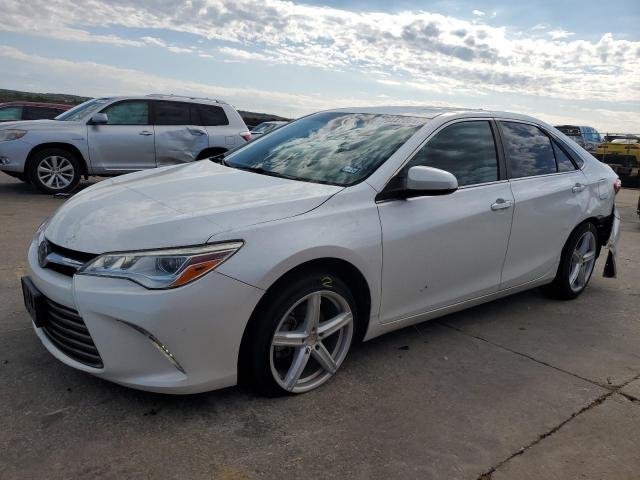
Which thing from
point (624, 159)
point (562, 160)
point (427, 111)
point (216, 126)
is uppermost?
point (427, 111)

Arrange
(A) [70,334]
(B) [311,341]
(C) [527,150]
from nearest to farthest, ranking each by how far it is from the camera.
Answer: (A) [70,334] < (B) [311,341] < (C) [527,150]

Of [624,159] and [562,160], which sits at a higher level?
[562,160]

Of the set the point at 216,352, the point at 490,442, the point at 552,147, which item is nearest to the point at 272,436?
the point at 216,352

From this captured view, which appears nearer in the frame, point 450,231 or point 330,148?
point 450,231

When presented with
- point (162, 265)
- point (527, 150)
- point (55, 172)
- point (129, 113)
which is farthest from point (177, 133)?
point (162, 265)

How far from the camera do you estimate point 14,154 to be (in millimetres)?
8750

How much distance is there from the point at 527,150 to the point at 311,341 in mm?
2406

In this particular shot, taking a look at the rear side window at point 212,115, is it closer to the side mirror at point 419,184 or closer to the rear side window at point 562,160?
the rear side window at point 562,160

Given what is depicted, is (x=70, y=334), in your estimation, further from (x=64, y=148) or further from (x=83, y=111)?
(x=83, y=111)

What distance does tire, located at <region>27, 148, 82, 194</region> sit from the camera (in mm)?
8953

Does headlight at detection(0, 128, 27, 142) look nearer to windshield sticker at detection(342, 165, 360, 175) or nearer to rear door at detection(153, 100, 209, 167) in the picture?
rear door at detection(153, 100, 209, 167)

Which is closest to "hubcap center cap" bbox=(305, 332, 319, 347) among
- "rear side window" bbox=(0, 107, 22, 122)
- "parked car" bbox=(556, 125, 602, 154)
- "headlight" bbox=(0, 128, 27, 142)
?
"headlight" bbox=(0, 128, 27, 142)

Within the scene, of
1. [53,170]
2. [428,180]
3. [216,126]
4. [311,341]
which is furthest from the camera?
[216,126]

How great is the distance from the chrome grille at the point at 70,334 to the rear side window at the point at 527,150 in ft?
9.76
